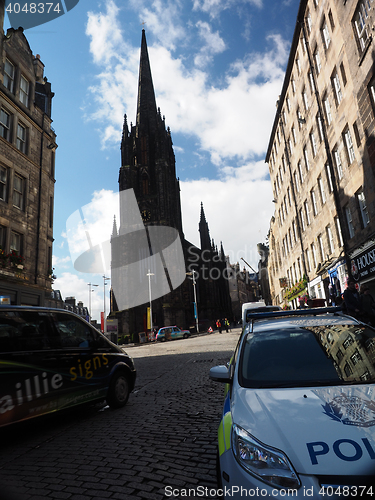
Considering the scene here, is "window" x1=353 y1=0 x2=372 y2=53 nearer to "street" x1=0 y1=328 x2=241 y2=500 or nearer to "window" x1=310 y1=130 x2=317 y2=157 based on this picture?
"window" x1=310 y1=130 x2=317 y2=157

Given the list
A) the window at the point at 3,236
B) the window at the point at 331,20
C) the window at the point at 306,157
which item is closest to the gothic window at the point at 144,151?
the window at the point at 306,157

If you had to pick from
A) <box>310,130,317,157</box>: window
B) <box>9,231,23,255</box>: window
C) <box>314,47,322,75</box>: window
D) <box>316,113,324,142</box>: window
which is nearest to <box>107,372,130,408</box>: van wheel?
<box>9,231,23,255</box>: window

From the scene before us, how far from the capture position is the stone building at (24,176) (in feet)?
51.6

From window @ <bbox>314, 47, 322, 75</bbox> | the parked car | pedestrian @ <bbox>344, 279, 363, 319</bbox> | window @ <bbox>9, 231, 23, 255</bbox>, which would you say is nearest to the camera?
pedestrian @ <bbox>344, 279, 363, 319</bbox>

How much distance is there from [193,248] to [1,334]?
71.7m

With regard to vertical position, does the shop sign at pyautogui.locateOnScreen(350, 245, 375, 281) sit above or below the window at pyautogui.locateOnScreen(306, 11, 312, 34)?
below

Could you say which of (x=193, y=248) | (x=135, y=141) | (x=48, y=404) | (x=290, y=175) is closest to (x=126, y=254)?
(x=193, y=248)

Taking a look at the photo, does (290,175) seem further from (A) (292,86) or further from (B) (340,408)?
(B) (340,408)

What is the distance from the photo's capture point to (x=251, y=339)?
354 cm

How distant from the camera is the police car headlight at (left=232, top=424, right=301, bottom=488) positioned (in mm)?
1896

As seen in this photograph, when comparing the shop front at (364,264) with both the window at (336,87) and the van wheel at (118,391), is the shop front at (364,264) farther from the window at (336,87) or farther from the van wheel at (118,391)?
the van wheel at (118,391)

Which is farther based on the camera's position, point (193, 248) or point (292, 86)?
point (193, 248)

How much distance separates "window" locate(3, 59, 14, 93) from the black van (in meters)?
16.2

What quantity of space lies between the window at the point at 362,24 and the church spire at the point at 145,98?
6354cm
